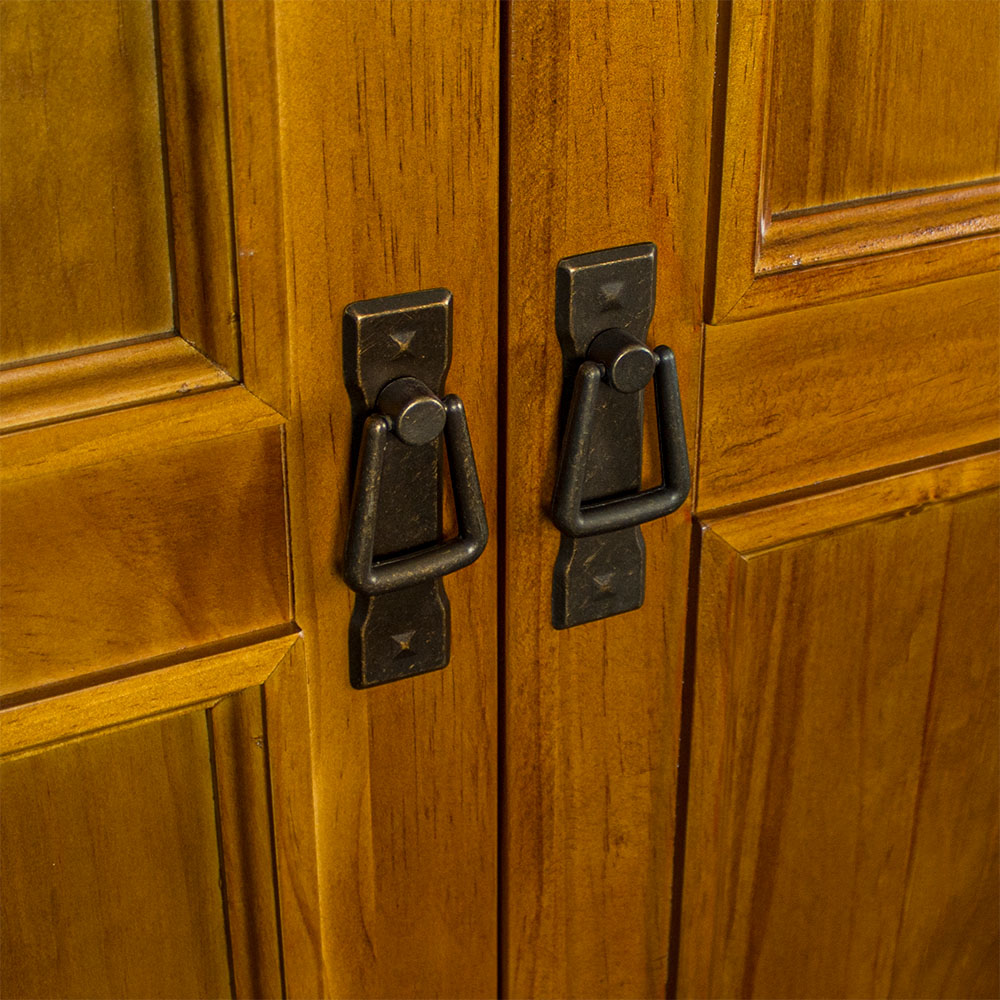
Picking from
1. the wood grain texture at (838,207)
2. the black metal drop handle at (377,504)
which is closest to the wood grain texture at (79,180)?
the black metal drop handle at (377,504)

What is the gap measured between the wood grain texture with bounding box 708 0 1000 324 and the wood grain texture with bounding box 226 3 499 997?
122 millimetres

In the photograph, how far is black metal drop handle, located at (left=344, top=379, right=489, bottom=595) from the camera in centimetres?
63

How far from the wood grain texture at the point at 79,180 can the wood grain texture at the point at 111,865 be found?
0.20 metres

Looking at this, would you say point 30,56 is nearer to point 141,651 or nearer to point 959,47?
point 141,651

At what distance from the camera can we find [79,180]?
1.86ft

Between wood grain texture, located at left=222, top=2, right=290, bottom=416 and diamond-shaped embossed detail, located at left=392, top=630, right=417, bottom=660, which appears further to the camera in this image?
diamond-shaped embossed detail, located at left=392, top=630, right=417, bottom=660

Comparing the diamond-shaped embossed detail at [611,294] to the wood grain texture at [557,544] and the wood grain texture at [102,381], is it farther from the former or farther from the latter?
the wood grain texture at [102,381]

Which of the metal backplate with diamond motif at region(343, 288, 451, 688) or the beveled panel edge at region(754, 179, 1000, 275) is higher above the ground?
the beveled panel edge at region(754, 179, 1000, 275)

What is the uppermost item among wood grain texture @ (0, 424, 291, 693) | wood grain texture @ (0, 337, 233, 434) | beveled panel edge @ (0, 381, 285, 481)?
wood grain texture @ (0, 337, 233, 434)

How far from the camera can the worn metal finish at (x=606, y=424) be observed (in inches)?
26.3

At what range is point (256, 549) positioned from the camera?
0.65 metres

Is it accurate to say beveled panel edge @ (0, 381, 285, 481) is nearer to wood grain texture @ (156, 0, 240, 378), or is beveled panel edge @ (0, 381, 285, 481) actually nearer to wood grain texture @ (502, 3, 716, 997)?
wood grain texture @ (156, 0, 240, 378)

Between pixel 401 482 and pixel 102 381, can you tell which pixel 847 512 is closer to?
pixel 401 482

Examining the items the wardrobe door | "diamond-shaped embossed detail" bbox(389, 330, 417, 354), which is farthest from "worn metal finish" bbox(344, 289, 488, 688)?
the wardrobe door
